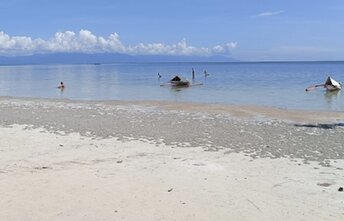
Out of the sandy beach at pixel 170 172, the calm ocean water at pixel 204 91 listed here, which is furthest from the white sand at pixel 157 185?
the calm ocean water at pixel 204 91

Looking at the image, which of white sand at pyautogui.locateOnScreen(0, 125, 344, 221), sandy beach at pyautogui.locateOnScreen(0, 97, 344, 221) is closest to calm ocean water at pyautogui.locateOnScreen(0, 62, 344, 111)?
sandy beach at pyautogui.locateOnScreen(0, 97, 344, 221)

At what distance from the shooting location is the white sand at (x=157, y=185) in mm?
7109

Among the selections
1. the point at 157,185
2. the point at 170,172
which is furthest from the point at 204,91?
the point at 157,185

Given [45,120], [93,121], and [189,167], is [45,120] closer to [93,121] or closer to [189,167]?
[93,121]

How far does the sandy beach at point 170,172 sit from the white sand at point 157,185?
0.06 feet

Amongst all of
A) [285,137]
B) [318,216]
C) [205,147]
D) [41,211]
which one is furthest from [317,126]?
[41,211]

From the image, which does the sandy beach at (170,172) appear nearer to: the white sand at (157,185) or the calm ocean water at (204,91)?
the white sand at (157,185)

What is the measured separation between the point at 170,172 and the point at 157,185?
1120mm

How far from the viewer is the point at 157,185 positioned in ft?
28.2

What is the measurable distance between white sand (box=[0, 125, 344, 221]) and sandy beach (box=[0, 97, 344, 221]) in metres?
0.02

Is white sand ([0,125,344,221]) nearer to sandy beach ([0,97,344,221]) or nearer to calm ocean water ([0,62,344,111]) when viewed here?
sandy beach ([0,97,344,221])

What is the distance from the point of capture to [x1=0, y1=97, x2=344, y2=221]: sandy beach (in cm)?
723

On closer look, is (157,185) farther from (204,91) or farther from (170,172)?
(204,91)

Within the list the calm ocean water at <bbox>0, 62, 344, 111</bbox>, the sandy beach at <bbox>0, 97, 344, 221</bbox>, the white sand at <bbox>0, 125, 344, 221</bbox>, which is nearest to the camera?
the white sand at <bbox>0, 125, 344, 221</bbox>
